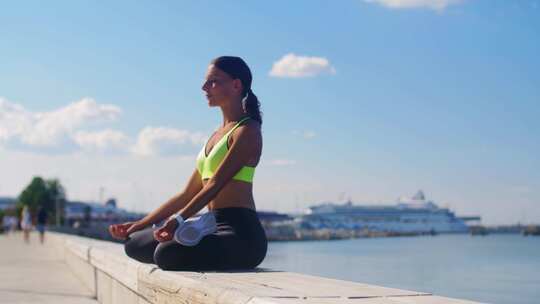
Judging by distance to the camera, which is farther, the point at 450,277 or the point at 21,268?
the point at 450,277

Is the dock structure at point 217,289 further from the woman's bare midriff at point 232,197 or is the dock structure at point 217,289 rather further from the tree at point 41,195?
the tree at point 41,195

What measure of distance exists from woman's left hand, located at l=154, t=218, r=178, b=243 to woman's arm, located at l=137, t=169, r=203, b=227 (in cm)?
72

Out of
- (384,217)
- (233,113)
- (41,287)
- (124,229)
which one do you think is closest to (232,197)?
(233,113)

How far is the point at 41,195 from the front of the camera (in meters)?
123

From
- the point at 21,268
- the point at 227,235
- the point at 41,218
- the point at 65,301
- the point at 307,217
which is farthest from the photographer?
the point at 307,217

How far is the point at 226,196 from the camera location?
4.55 m

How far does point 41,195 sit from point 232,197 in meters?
124

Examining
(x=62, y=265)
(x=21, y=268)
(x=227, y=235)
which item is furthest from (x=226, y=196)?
(x=62, y=265)

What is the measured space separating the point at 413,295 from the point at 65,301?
5.34 metres

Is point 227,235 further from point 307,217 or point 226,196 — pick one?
point 307,217

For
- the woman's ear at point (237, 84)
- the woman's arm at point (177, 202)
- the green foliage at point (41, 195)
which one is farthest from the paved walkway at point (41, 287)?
the green foliage at point (41, 195)

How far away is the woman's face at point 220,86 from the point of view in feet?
15.8

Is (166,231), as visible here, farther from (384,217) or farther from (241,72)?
(384,217)

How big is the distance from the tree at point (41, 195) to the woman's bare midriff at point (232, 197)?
119 m
